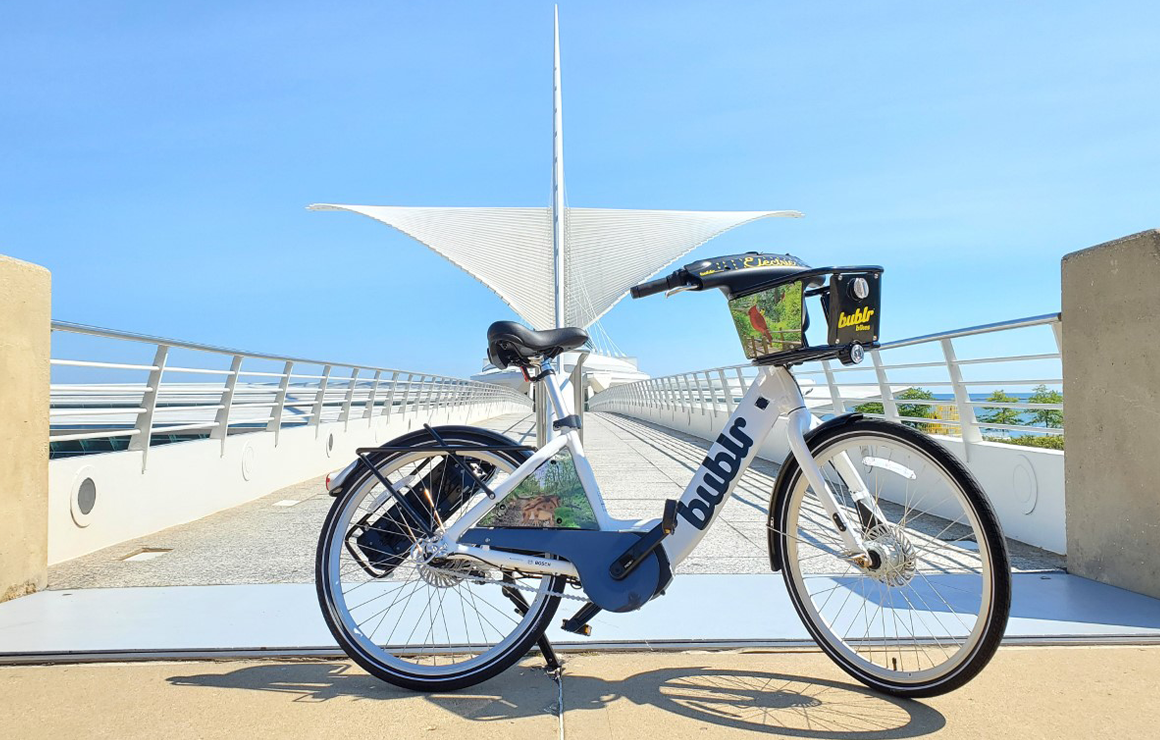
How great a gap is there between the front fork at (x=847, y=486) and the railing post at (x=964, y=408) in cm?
312

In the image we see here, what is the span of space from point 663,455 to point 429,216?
97.4ft

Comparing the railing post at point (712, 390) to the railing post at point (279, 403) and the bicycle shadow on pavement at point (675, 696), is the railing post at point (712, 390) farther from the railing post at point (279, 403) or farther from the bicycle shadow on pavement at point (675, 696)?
the bicycle shadow on pavement at point (675, 696)

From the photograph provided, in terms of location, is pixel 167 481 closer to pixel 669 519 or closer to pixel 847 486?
pixel 669 519

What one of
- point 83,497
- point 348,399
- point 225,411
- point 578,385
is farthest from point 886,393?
point 348,399

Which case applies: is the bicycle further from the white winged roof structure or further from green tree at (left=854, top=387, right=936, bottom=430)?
the white winged roof structure

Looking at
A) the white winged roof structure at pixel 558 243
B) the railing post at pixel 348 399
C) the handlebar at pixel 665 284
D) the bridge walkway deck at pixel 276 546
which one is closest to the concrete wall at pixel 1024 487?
the bridge walkway deck at pixel 276 546

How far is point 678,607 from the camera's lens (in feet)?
10.2

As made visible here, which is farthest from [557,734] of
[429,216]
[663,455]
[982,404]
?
[429,216]

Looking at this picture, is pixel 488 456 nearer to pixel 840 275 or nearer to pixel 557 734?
pixel 557 734

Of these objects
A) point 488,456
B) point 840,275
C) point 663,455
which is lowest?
point 663,455

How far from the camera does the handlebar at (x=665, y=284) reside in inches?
93.7

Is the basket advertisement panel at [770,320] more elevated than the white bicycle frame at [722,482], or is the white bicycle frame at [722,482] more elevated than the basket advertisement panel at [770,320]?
the basket advertisement panel at [770,320]

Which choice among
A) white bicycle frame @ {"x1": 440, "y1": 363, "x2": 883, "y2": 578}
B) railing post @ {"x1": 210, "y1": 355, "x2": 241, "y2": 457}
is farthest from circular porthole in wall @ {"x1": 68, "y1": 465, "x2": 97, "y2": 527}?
white bicycle frame @ {"x1": 440, "y1": 363, "x2": 883, "y2": 578}

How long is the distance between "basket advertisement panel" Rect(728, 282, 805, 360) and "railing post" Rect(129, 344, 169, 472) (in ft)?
13.4
